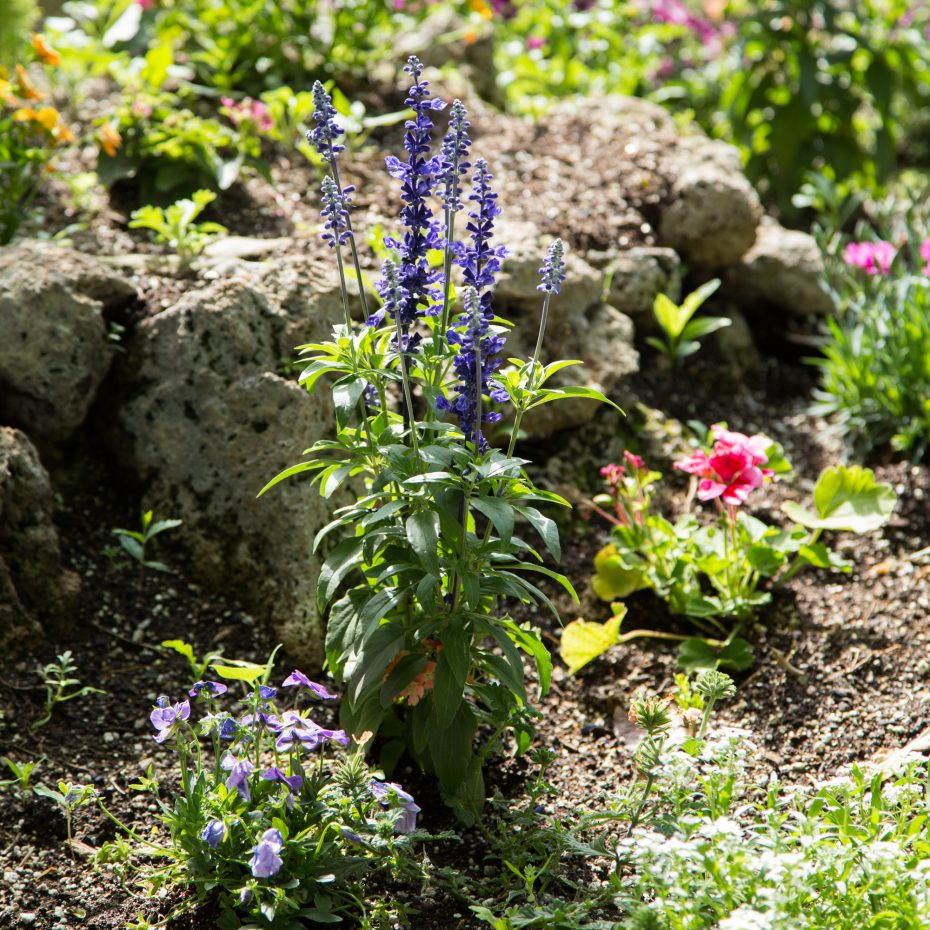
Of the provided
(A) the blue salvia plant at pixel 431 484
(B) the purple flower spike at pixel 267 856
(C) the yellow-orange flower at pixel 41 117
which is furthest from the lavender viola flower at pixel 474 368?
(C) the yellow-orange flower at pixel 41 117

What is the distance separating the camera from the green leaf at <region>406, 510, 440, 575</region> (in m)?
2.28

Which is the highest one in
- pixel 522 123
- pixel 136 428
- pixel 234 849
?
pixel 522 123

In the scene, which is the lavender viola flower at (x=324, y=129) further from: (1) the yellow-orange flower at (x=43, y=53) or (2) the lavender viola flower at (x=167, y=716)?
(1) the yellow-orange flower at (x=43, y=53)

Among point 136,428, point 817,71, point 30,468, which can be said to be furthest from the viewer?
point 817,71

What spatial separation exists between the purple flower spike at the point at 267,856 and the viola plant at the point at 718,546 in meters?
1.23

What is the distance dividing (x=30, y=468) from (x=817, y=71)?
442 cm

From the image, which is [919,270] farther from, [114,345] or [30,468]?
[30,468]

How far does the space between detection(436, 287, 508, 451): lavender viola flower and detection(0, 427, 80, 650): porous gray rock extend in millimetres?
1250

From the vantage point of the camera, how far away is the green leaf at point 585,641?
124 inches

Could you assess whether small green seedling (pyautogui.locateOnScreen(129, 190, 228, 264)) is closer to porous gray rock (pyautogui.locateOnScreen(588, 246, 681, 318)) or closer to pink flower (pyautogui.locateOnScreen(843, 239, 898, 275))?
porous gray rock (pyautogui.locateOnScreen(588, 246, 681, 318))

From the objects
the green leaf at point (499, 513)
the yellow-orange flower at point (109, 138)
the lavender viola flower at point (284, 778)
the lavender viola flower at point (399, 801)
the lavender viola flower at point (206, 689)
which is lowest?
the lavender viola flower at point (399, 801)

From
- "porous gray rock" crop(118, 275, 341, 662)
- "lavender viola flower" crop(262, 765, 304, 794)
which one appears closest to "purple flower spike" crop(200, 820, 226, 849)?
"lavender viola flower" crop(262, 765, 304, 794)

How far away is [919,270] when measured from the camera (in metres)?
4.41

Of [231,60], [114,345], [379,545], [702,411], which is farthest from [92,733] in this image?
[231,60]
